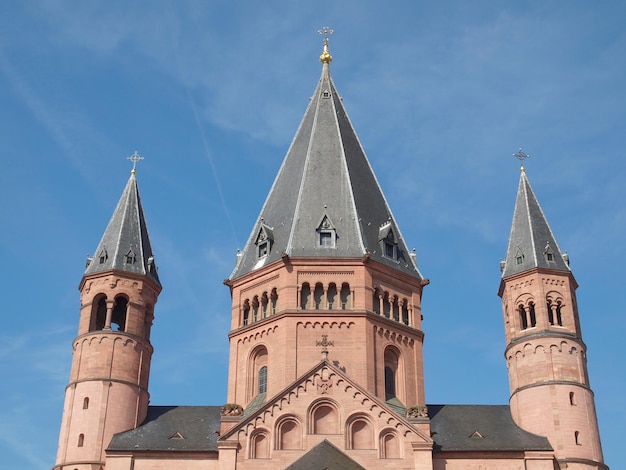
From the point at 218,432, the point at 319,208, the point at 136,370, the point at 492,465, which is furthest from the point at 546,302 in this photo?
the point at 136,370

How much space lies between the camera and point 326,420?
49.0 m

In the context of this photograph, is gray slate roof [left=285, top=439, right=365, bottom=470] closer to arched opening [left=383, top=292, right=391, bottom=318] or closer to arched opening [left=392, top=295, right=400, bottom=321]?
arched opening [left=383, top=292, right=391, bottom=318]

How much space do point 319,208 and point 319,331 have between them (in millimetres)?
8754

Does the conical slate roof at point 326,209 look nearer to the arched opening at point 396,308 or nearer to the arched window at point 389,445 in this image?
the arched opening at point 396,308

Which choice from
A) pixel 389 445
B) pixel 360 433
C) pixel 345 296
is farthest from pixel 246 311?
pixel 389 445

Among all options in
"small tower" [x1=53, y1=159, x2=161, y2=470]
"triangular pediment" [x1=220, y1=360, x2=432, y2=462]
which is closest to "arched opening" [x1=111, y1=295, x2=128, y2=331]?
"small tower" [x1=53, y1=159, x2=161, y2=470]

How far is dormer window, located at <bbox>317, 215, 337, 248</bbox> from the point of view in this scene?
56.5 m

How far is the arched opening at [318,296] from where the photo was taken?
54.6 m

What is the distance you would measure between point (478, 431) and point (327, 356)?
9.36 meters

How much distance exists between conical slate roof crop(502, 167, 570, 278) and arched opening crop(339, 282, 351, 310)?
10.3 meters

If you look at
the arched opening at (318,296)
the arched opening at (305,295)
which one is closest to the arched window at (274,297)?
the arched opening at (305,295)

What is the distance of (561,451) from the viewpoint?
50.3 metres

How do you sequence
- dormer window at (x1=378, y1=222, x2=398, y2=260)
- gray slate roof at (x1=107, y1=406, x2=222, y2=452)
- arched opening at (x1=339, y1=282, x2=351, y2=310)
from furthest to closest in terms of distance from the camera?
1. dormer window at (x1=378, y1=222, x2=398, y2=260)
2. arched opening at (x1=339, y1=282, x2=351, y2=310)
3. gray slate roof at (x1=107, y1=406, x2=222, y2=452)

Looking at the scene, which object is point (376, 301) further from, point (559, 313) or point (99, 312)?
point (99, 312)
